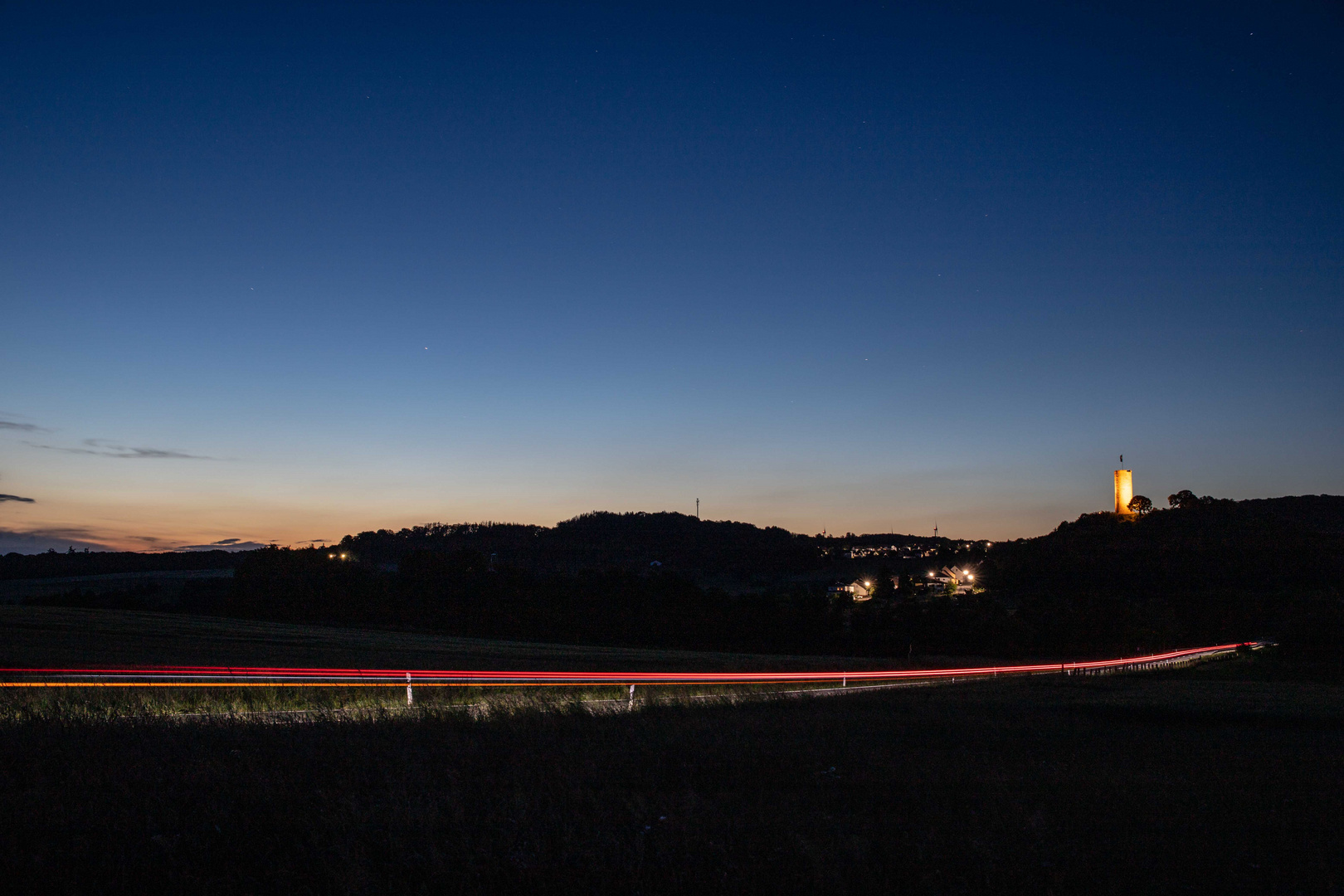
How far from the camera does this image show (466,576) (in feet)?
292

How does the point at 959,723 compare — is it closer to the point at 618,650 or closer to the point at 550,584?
the point at 618,650

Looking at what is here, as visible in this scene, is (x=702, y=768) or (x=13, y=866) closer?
(x=13, y=866)

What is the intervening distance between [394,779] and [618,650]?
161 ft

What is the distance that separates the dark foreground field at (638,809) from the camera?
6066 millimetres

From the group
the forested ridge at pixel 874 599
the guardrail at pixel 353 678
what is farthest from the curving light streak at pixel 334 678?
the forested ridge at pixel 874 599

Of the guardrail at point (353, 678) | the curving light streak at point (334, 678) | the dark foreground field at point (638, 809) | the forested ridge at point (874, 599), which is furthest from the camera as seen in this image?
the forested ridge at point (874, 599)

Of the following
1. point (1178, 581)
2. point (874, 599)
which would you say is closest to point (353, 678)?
point (874, 599)

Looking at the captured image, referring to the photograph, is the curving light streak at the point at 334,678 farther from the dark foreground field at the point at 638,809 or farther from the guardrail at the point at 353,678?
the dark foreground field at the point at 638,809

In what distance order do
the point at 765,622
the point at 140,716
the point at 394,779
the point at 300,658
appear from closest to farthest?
1. the point at 394,779
2. the point at 140,716
3. the point at 300,658
4. the point at 765,622

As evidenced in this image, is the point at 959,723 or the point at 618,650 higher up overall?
the point at 959,723

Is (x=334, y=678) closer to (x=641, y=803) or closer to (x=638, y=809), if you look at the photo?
(x=641, y=803)

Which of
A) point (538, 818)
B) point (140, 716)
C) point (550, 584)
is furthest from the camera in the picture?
point (550, 584)

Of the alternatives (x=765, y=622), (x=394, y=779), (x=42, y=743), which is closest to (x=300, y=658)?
(x=42, y=743)

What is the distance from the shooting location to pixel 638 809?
777cm
